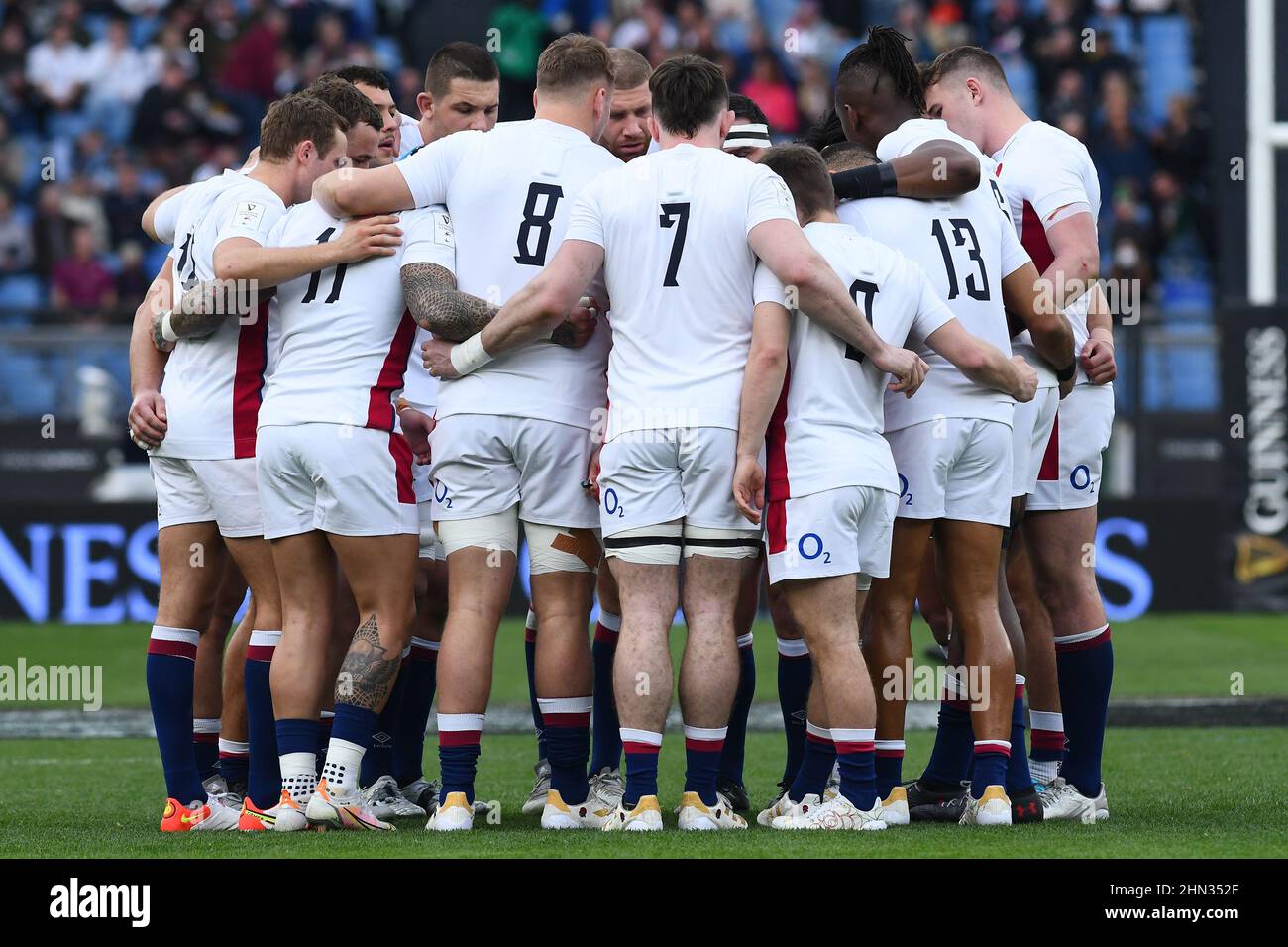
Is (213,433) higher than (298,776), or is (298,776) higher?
(213,433)

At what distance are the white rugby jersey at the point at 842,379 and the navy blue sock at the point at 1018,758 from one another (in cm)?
109

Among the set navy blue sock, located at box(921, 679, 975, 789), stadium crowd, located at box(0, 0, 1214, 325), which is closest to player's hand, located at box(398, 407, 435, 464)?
navy blue sock, located at box(921, 679, 975, 789)

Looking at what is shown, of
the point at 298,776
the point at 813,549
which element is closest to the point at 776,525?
the point at 813,549

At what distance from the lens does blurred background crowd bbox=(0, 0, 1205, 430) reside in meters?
17.5

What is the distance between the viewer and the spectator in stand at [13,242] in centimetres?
1764

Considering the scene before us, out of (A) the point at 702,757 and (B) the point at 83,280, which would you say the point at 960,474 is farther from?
(B) the point at 83,280

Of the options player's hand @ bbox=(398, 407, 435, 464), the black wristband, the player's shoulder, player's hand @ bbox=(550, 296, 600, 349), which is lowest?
player's hand @ bbox=(398, 407, 435, 464)

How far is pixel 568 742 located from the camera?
5781mm

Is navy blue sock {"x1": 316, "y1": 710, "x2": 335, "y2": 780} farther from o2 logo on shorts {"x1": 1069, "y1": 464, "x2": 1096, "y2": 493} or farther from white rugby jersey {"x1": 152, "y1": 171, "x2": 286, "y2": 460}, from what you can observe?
o2 logo on shorts {"x1": 1069, "y1": 464, "x2": 1096, "y2": 493}

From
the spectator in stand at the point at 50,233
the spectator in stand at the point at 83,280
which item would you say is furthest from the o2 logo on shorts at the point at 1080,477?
the spectator in stand at the point at 50,233

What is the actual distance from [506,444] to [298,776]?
3.97ft

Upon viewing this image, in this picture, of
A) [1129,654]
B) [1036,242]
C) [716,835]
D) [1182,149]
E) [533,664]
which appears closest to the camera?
[716,835]

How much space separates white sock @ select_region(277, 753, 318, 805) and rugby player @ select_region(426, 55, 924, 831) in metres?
0.98
